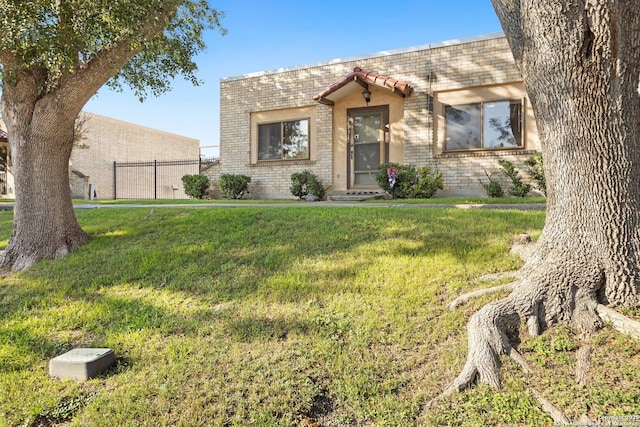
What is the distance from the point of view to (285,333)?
339cm

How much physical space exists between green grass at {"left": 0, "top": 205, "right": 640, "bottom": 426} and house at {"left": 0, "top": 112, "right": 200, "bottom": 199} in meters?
14.5

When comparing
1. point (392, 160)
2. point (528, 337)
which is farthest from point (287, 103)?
point (528, 337)

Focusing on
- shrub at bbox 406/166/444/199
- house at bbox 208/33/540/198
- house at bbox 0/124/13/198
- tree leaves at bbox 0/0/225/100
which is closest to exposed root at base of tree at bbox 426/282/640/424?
tree leaves at bbox 0/0/225/100

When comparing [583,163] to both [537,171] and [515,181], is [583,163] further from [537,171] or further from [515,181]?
[515,181]

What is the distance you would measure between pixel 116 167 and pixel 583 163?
22.2 metres

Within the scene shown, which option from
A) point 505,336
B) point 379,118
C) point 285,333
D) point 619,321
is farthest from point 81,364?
point 379,118

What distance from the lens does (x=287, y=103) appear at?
13.4 m

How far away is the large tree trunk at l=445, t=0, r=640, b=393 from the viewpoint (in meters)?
2.91

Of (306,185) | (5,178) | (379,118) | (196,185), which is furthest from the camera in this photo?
(5,178)

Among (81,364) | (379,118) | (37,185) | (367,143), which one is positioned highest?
(379,118)

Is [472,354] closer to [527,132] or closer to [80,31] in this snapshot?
[80,31]

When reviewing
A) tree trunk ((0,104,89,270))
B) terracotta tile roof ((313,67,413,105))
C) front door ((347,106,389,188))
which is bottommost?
tree trunk ((0,104,89,270))

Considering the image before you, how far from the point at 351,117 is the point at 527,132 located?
4867 millimetres

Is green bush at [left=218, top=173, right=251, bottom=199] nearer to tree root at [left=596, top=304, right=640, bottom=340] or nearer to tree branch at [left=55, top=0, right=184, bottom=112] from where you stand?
tree branch at [left=55, top=0, right=184, bottom=112]
